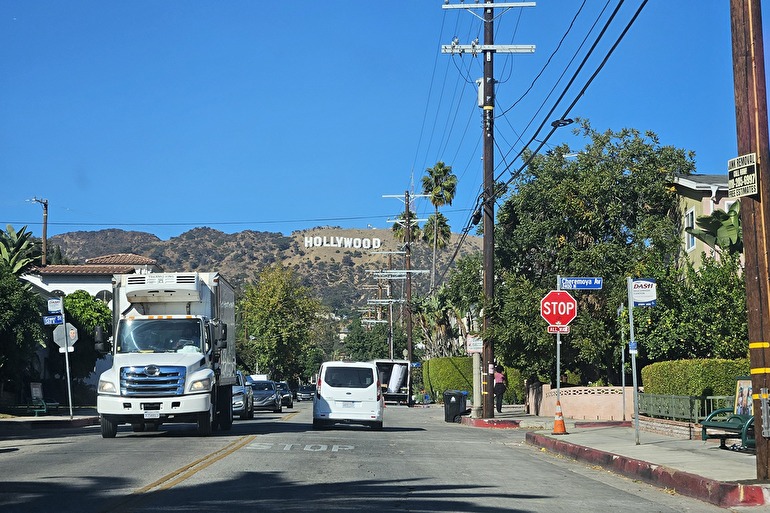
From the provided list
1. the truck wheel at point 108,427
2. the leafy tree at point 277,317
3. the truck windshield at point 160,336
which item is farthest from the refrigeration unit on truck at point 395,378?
the truck wheel at point 108,427

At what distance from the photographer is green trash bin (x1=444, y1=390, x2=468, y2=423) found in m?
36.0

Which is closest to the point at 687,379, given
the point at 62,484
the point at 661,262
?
the point at 661,262

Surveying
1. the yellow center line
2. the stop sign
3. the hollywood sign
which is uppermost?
the hollywood sign

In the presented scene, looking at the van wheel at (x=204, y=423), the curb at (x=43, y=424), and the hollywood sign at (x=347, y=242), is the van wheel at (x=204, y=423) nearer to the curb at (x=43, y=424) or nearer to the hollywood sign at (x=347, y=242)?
the curb at (x=43, y=424)

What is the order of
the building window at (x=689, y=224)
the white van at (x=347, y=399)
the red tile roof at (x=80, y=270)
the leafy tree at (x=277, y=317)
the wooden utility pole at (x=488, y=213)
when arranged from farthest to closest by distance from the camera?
1. the leafy tree at (x=277, y=317)
2. the red tile roof at (x=80, y=270)
3. the building window at (x=689, y=224)
4. the wooden utility pole at (x=488, y=213)
5. the white van at (x=347, y=399)

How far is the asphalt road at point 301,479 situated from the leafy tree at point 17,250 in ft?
64.4

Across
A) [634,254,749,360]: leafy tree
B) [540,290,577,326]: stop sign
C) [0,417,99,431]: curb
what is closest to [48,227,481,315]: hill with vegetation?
[0,417,99,431]: curb

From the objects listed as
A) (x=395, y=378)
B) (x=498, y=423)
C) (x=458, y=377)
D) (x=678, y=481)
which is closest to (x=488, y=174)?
(x=498, y=423)

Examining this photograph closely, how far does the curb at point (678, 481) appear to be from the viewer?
37.9 feet

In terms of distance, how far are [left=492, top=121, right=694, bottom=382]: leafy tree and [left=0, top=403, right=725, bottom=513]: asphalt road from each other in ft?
46.1

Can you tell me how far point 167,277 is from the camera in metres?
23.0

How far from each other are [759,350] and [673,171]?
90.4 feet

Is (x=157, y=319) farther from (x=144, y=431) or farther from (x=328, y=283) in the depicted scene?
(x=328, y=283)

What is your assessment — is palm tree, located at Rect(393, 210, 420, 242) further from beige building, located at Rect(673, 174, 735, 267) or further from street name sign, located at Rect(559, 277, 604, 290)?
street name sign, located at Rect(559, 277, 604, 290)
